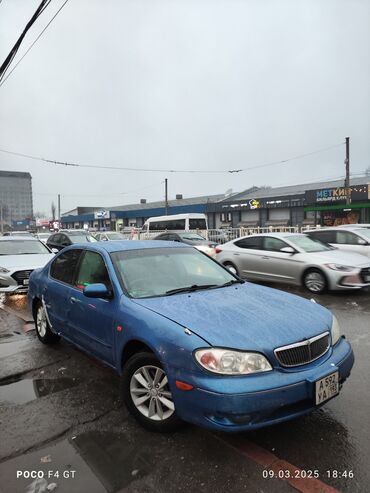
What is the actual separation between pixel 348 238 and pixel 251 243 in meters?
2.95

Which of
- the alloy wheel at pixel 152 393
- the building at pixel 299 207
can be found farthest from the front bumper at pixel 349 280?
the building at pixel 299 207

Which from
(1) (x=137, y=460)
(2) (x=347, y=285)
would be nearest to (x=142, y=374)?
(1) (x=137, y=460)

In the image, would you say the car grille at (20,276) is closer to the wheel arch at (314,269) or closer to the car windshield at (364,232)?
the wheel arch at (314,269)

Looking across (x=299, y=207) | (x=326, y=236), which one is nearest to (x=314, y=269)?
(x=326, y=236)

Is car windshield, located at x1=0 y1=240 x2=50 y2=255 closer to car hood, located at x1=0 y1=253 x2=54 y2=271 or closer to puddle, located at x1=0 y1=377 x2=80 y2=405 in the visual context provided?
car hood, located at x1=0 y1=253 x2=54 y2=271

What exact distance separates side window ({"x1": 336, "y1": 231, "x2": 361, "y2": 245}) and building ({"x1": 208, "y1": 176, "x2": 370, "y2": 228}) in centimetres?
1744

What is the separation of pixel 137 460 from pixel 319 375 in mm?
1451

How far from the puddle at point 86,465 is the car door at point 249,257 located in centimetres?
729

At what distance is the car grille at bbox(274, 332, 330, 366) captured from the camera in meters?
2.69

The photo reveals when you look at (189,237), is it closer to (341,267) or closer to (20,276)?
(20,276)

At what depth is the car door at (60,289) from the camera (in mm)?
4445

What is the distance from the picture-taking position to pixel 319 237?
11.3 meters

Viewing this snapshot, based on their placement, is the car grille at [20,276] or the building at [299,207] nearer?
the car grille at [20,276]

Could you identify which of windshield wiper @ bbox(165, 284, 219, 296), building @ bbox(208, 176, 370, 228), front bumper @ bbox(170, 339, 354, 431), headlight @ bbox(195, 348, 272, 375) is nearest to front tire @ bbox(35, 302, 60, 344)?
windshield wiper @ bbox(165, 284, 219, 296)
